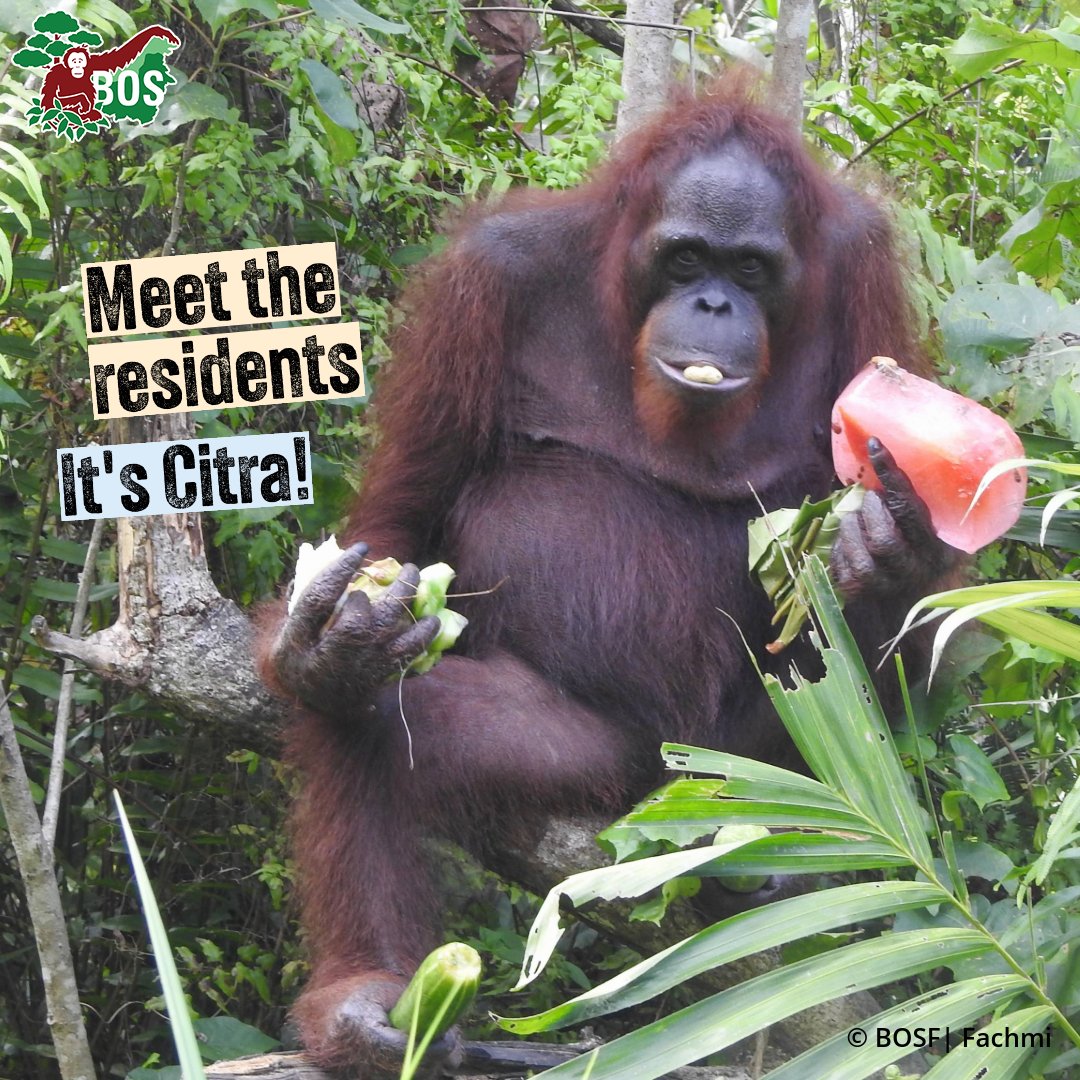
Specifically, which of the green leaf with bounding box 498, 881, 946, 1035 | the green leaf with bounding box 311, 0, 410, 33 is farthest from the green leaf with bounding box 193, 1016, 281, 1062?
the green leaf with bounding box 311, 0, 410, 33

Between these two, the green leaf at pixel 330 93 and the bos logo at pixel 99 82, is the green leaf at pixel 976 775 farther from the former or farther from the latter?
the bos logo at pixel 99 82

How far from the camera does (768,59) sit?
5.66 metres

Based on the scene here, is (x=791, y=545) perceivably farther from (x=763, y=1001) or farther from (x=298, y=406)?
(x=298, y=406)

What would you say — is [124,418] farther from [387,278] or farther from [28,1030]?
[28,1030]

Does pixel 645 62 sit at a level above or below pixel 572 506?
above

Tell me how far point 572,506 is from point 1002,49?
1509 mm

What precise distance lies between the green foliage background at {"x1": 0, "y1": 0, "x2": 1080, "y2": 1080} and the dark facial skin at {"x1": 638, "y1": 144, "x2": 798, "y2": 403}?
57 centimetres

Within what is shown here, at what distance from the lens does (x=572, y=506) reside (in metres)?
3.15

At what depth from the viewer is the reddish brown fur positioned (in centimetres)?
295

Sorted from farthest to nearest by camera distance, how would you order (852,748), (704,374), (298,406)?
(298,406), (704,374), (852,748)

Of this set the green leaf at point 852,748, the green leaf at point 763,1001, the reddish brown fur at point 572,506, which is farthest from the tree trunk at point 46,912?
the green leaf at point 852,748

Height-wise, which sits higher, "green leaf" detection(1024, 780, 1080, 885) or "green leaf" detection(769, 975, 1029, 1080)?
"green leaf" detection(1024, 780, 1080, 885)

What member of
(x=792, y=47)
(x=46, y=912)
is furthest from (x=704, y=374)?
(x=46, y=912)

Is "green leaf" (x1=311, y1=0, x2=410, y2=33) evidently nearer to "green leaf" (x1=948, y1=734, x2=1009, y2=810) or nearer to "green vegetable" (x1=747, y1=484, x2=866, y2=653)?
"green vegetable" (x1=747, y1=484, x2=866, y2=653)
